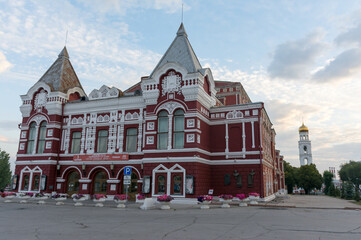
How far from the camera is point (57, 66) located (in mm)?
32344

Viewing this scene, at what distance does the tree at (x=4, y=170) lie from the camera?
2227 inches

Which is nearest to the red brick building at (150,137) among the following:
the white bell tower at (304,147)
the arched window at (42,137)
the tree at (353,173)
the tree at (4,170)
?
the arched window at (42,137)

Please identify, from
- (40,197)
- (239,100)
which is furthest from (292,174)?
(40,197)

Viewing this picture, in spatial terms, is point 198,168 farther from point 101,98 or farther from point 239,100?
point 239,100

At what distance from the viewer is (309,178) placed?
209 ft

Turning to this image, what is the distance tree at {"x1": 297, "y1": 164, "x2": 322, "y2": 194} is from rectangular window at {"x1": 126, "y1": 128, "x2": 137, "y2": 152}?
5060cm

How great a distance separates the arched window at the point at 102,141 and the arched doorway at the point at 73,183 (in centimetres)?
350

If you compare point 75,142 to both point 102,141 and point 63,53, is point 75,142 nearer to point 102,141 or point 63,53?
point 102,141

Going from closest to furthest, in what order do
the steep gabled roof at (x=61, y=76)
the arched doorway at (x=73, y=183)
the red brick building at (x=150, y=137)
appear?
the red brick building at (x=150, y=137)
the arched doorway at (x=73, y=183)
the steep gabled roof at (x=61, y=76)

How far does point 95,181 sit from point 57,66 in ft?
47.0

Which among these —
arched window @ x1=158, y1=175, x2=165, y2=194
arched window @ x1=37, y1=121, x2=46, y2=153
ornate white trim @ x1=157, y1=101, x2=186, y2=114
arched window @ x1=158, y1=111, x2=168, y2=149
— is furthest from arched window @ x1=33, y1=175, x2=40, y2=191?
ornate white trim @ x1=157, y1=101, x2=186, y2=114

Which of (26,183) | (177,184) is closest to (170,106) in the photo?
(177,184)

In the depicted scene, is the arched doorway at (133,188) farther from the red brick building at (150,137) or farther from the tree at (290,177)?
the tree at (290,177)

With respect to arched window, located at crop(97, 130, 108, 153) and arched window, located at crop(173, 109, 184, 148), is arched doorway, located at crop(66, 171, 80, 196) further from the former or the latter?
arched window, located at crop(173, 109, 184, 148)
